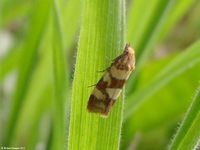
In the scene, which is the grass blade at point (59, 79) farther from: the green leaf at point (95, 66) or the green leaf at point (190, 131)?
the green leaf at point (190, 131)

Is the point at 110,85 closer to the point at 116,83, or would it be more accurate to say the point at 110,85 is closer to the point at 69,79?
the point at 116,83

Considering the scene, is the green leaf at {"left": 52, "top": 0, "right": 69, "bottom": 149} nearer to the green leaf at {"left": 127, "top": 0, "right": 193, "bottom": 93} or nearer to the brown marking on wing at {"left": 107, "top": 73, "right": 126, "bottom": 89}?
the brown marking on wing at {"left": 107, "top": 73, "right": 126, "bottom": 89}

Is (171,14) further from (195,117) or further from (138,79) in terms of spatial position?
(195,117)

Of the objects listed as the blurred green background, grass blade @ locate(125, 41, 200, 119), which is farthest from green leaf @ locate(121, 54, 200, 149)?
grass blade @ locate(125, 41, 200, 119)

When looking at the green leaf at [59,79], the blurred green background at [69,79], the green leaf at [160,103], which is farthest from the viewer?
the green leaf at [160,103]

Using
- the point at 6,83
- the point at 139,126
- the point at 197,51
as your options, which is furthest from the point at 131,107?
the point at 6,83

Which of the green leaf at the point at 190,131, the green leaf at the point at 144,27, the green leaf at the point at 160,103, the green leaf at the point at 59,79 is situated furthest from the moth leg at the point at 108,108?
the green leaf at the point at 160,103

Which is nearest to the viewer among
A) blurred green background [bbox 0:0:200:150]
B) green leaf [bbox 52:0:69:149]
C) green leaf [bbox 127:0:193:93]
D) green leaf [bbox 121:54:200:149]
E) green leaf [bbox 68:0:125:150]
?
green leaf [bbox 68:0:125:150]
